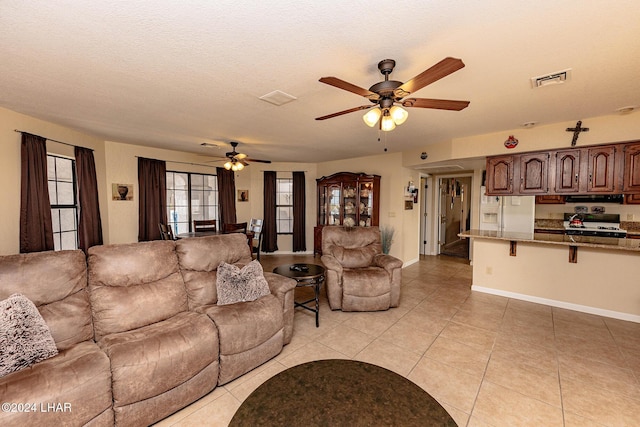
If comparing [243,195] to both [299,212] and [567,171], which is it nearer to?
[299,212]

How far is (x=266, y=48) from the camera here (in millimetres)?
1832

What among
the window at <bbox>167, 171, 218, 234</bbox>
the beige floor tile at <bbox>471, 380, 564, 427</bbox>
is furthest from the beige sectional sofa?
the window at <bbox>167, 171, 218, 234</bbox>

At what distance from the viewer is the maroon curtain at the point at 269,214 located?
6945 millimetres

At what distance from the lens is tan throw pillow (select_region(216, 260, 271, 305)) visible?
2.39m

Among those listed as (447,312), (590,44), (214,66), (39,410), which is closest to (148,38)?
(214,66)

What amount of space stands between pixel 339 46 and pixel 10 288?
265cm

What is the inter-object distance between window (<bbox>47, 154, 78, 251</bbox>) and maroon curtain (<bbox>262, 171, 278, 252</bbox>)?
371 centimetres

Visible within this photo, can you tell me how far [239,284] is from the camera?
2.44 metres

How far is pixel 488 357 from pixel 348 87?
2.67 m

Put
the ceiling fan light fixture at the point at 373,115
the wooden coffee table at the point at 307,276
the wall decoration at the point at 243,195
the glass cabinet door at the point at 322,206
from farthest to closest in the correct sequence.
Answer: the wall decoration at the point at 243,195, the glass cabinet door at the point at 322,206, the wooden coffee table at the point at 307,276, the ceiling fan light fixture at the point at 373,115

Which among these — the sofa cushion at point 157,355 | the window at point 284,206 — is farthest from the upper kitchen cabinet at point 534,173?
the window at point 284,206

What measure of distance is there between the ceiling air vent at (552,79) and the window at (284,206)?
5464mm

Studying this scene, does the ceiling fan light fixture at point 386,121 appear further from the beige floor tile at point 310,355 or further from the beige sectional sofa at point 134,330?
the beige floor tile at point 310,355

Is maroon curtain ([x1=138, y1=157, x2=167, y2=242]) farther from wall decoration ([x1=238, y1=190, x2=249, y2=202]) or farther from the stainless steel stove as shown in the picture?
the stainless steel stove
